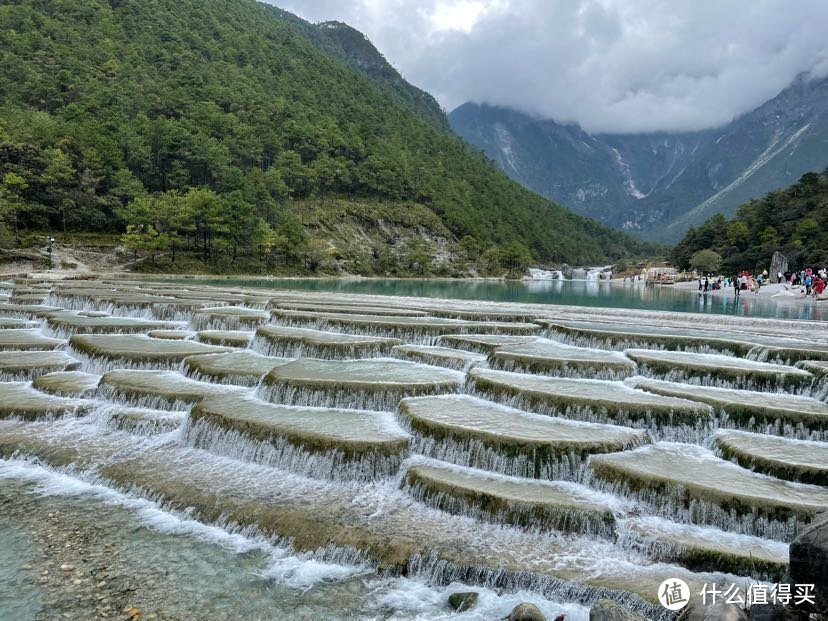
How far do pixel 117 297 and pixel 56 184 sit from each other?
1645 inches

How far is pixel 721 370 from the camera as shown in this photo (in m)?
14.2

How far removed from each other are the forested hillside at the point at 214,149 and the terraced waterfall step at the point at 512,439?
182 feet

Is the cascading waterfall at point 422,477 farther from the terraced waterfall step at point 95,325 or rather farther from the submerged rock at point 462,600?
the terraced waterfall step at point 95,325

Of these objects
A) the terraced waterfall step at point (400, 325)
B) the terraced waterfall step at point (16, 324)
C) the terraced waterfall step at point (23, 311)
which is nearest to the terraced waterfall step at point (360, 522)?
the terraced waterfall step at point (400, 325)

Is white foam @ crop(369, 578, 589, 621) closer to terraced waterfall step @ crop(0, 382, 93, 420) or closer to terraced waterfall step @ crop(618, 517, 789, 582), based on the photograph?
terraced waterfall step @ crop(618, 517, 789, 582)

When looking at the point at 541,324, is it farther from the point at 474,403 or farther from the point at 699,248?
the point at 699,248

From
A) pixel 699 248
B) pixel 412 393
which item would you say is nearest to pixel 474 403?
pixel 412 393

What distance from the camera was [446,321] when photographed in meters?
22.9

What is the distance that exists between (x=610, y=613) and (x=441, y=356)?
1102cm

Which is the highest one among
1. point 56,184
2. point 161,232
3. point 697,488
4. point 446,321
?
point 56,184

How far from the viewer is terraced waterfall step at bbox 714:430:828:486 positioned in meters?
8.91

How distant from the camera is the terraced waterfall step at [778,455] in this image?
351 inches

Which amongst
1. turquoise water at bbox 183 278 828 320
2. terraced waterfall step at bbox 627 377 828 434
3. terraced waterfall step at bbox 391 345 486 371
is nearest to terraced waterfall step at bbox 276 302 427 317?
terraced waterfall step at bbox 391 345 486 371

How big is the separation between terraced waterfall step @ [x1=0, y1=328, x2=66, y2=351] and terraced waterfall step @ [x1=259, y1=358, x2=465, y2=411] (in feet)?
33.5
